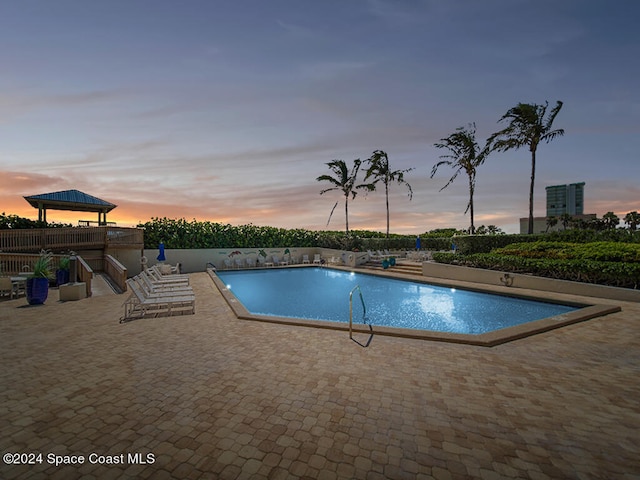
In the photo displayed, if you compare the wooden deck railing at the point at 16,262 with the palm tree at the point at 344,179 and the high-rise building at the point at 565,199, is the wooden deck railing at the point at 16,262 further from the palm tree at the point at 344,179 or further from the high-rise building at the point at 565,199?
the high-rise building at the point at 565,199

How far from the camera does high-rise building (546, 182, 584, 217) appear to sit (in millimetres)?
74125

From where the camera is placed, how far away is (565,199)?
77062 millimetres

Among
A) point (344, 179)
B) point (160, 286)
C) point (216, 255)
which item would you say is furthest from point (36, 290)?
point (344, 179)

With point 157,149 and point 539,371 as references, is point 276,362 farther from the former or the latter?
point 157,149

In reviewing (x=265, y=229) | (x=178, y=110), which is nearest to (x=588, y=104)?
(x=178, y=110)

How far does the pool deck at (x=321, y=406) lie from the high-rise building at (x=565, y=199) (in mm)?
87210

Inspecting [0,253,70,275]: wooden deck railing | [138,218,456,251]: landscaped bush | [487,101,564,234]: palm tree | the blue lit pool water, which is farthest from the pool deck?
Result: [487,101,564,234]: palm tree

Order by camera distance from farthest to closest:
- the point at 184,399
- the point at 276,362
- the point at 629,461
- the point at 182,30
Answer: the point at 182,30 → the point at 276,362 → the point at 184,399 → the point at 629,461

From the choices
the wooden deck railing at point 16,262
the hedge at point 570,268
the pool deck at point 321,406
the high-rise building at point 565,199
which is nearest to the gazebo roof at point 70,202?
the wooden deck railing at point 16,262

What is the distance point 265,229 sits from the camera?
24266 millimetres

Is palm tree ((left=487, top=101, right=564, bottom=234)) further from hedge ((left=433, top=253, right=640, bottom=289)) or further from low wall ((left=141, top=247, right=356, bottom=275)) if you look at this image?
low wall ((left=141, top=247, right=356, bottom=275))

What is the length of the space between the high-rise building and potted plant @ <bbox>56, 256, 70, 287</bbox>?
9073 centimetres

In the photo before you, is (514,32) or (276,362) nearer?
(276,362)

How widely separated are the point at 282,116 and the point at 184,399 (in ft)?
40.5
